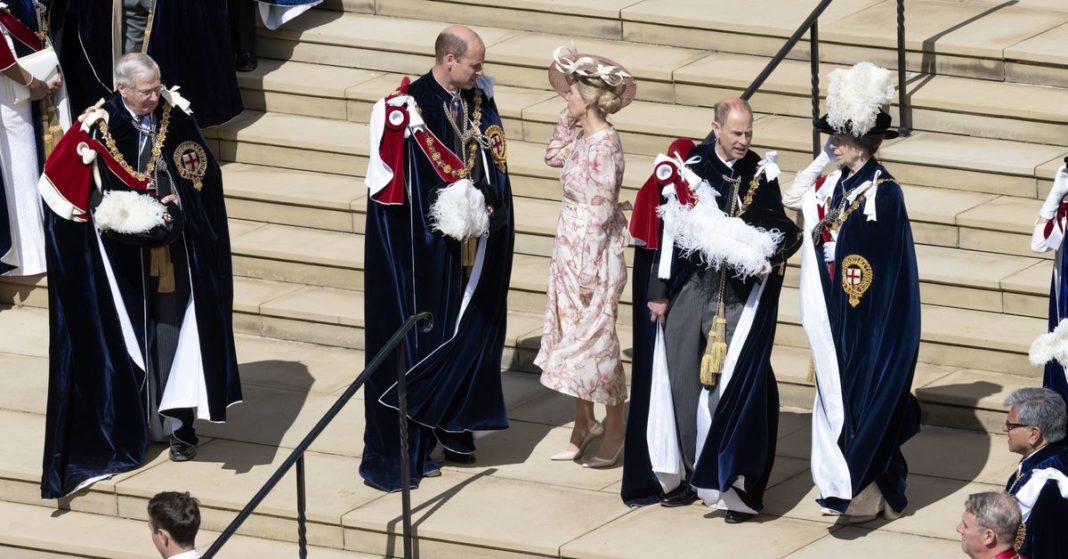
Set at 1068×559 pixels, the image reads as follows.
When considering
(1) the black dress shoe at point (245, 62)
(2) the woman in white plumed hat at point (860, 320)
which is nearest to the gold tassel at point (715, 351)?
(2) the woman in white plumed hat at point (860, 320)

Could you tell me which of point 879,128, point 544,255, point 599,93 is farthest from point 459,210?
point 544,255

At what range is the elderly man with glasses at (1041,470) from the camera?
29.1 feet

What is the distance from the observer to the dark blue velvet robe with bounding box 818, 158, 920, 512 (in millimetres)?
9898

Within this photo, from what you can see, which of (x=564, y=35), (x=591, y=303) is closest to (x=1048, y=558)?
(x=591, y=303)

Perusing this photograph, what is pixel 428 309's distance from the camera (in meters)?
10.7

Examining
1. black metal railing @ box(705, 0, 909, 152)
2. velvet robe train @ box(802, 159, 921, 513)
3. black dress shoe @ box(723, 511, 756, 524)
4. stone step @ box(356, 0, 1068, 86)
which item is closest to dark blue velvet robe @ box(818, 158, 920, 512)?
velvet robe train @ box(802, 159, 921, 513)

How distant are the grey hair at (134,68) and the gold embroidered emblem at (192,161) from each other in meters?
0.41

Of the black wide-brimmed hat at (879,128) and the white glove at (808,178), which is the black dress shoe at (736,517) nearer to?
the white glove at (808,178)

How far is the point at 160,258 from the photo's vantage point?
36.0ft

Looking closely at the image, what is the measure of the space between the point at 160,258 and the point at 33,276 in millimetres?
2930

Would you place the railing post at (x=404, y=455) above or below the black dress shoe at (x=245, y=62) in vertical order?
below

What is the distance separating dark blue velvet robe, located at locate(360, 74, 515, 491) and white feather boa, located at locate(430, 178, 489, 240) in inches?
3.8

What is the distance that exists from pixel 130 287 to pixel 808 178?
126 inches

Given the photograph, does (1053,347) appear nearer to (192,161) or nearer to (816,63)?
(816,63)
